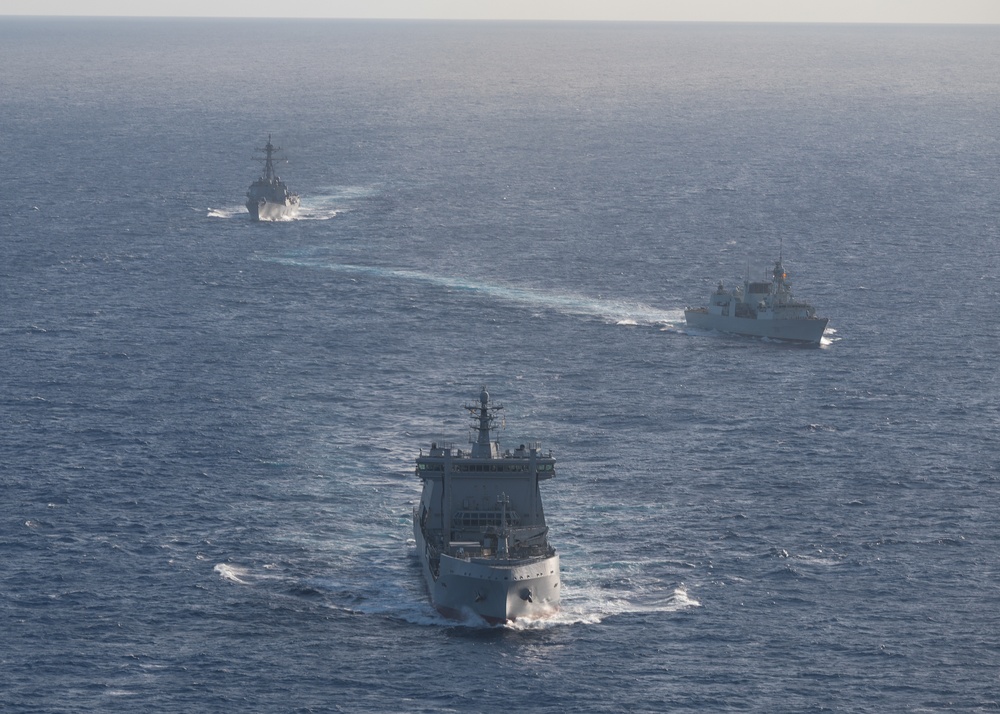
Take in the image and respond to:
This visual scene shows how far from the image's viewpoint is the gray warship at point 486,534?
11412 cm

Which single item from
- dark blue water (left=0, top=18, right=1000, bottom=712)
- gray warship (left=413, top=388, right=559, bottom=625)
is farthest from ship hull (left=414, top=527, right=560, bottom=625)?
dark blue water (left=0, top=18, right=1000, bottom=712)

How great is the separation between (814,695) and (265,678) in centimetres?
3483

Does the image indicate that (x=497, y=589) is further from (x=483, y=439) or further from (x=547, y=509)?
(x=547, y=509)

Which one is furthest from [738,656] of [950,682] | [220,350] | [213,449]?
[220,350]

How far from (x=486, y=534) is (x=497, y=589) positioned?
7.75m

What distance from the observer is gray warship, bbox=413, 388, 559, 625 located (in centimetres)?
11412

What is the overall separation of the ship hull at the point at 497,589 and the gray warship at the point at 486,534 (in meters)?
0.07

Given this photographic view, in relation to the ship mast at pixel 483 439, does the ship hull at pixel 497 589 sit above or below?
below

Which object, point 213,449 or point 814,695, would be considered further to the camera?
point 213,449

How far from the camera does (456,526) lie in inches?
4938

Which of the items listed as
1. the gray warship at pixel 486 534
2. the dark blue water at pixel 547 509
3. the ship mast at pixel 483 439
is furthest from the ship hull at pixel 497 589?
the ship mast at pixel 483 439

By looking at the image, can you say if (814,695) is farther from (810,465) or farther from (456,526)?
(810,465)

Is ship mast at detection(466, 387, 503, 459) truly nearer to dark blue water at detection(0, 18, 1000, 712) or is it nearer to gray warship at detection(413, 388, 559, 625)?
gray warship at detection(413, 388, 559, 625)

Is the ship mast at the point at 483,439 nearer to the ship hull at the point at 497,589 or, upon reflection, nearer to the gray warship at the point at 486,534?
the gray warship at the point at 486,534
